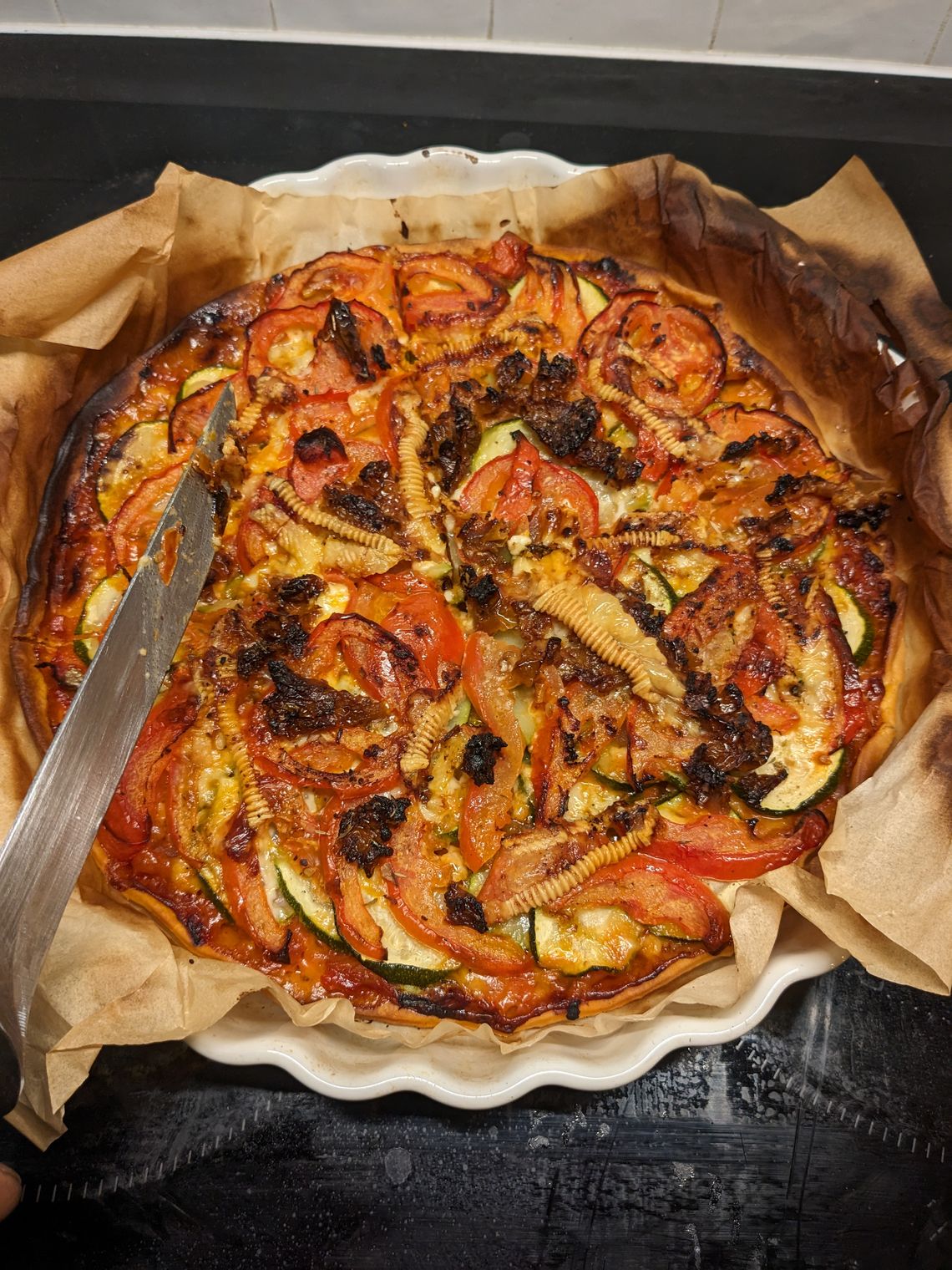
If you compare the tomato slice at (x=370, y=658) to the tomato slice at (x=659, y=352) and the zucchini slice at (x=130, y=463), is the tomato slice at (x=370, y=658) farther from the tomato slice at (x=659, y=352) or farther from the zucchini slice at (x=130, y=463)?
the tomato slice at (x=659, y=352)

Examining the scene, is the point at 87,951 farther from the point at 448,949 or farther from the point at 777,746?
the point at 777,746

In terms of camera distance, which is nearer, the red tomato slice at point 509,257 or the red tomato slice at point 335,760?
the red tomato slice at point 335,760

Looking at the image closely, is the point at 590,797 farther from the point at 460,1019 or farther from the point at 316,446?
the point at 316,446

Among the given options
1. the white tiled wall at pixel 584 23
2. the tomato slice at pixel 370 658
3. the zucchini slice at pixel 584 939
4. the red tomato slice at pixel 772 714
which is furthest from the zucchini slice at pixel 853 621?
the white tiled wall at pixel 584 23

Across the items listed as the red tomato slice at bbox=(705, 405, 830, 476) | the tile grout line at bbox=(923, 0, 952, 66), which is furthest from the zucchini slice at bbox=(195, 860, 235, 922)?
the tile grout line at bbox=(923, 0, 952, 66)

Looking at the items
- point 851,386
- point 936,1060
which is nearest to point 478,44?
point 851,386

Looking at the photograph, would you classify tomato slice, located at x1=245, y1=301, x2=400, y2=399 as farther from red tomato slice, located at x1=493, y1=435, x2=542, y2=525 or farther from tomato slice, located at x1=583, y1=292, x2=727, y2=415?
tomato slice, located at x1=583, y1=292, x2=727, y2=415
